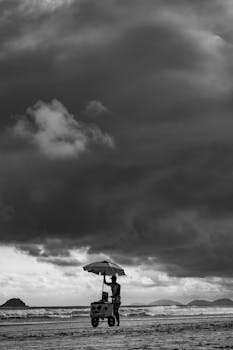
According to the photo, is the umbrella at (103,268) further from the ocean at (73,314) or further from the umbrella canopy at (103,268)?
the ocean at (73,314)

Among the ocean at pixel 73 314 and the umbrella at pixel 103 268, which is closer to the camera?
the umbrella at pixel 103 268

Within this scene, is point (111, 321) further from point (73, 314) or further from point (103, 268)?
point (73, 314)

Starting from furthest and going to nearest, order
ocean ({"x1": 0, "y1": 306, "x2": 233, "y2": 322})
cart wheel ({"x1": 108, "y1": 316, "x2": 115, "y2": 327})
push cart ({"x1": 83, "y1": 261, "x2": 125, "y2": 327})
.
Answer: ocean ({"x1": 0, "y1": 306, "x2": 233, "y2": 322}) < cart wheel ({"x1": 108, "y1": 316, "x2": 115, "y2": 327}) < push cart ({"x1": 83, "y1": 261, "x2": 125, "y2": 327})

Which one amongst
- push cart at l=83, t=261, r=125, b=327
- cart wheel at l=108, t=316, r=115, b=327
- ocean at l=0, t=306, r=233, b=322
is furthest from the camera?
ocean at l=0, t=306, r=233, b=322

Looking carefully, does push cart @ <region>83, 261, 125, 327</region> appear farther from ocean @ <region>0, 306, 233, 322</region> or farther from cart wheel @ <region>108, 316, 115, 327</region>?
ocean @ <region>0, 306, 233, 322</region>

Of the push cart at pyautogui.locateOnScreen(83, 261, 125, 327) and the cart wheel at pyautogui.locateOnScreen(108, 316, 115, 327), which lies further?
the cart wheel at pyautogui.locateOnScreen(108, 316, 115, 327)

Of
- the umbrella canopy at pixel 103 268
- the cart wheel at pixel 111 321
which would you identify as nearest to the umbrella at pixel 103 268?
the umbrella canopy at pixel 103 268

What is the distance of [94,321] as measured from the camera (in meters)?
29.0

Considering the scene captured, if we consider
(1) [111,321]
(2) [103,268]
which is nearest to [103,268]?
(2) [103,268]

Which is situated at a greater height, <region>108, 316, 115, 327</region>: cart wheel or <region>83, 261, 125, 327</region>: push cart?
<region>83, 261, 125, 327</region>: push cart

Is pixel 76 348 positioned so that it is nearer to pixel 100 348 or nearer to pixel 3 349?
pixel 100 348

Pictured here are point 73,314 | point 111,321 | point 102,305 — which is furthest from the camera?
point 73,314

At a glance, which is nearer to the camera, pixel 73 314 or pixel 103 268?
pixel 103 268

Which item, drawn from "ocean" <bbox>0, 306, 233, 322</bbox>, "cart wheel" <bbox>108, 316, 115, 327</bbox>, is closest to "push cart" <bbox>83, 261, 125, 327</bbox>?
"cart wheel" <bbox>108, 316, 115, 327</bbox>
